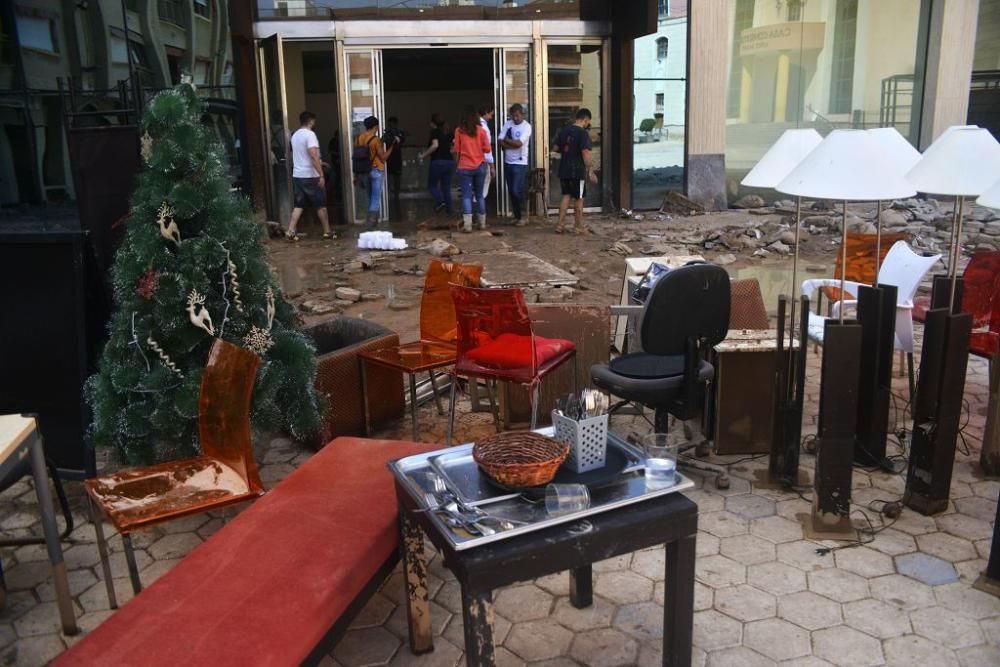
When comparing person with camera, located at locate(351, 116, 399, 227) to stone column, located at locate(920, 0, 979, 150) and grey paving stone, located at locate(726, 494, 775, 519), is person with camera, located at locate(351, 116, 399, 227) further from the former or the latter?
stone column, located at locate(920, 0, 979, 150)

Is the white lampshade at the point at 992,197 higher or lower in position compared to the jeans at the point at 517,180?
higher

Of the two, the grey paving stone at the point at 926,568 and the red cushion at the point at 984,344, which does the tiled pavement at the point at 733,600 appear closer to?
the grey paving stone at the point at 926,568

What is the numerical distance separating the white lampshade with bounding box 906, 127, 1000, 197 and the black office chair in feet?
3.01

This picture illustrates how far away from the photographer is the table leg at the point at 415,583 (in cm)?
260

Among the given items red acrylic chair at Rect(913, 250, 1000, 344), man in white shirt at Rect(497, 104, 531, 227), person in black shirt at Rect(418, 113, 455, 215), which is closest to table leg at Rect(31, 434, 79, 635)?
red acrylic chair at Rect(913, 250, 1000, 344)

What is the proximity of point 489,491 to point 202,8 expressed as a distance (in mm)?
9127

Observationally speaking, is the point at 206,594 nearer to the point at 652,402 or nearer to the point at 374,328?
the point at 652,402

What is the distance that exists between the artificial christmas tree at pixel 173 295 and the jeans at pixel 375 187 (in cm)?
748

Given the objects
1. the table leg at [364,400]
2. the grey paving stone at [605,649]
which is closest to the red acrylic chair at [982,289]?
the grey paving stone at [605,649]

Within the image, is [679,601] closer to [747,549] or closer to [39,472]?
[747,549]

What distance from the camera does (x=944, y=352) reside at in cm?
343

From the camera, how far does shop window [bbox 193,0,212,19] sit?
943 centimetres

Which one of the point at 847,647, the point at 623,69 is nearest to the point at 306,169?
the point at 623,69

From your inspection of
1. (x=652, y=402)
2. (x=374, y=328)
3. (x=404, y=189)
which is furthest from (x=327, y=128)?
(x=652, y=402)
